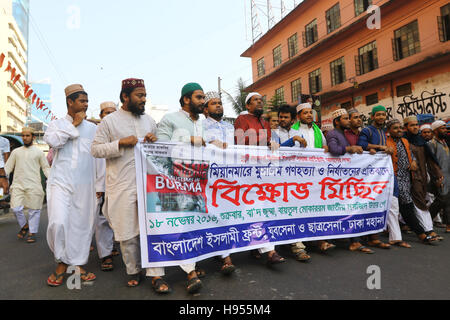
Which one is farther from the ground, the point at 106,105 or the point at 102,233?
the point at 106,105

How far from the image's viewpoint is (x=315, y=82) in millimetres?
20359

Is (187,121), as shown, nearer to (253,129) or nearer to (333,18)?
(253,129)

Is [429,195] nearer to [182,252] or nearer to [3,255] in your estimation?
[182,252]

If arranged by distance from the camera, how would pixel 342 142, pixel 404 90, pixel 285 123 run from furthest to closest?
pixel 404 90 → pixel 285 123 → pixel 342 142

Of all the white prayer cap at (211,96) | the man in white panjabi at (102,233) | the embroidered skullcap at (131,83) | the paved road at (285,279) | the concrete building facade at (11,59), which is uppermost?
the concrete building facade at (11,59)

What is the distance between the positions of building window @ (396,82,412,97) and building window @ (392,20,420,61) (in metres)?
1.40

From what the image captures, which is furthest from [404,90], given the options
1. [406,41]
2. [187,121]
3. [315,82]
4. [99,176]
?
[99,176]

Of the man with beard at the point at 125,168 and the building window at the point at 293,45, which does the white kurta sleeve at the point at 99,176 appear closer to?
the man with beard at the point at 125,168

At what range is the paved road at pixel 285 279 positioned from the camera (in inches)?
101

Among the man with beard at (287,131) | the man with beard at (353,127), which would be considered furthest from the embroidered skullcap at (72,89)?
the man with beard at (353,127)

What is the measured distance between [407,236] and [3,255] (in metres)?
5.80

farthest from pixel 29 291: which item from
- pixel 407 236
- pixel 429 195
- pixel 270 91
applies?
pixel 270 91

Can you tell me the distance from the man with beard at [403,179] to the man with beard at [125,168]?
3.35m

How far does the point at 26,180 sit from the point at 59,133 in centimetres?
304
